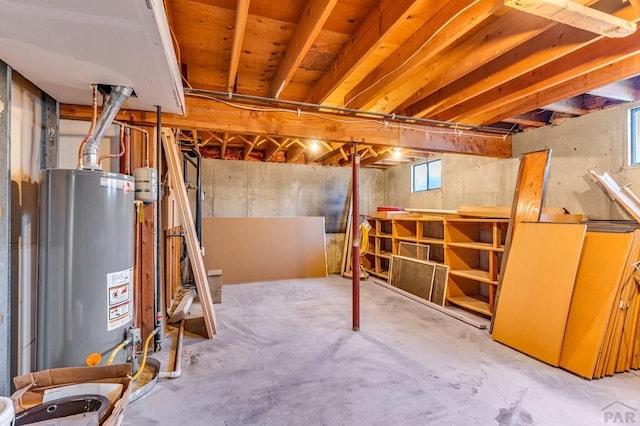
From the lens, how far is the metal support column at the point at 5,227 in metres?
1.57

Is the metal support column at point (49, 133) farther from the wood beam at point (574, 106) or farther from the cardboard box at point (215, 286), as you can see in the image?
the wood beam at point (574, 106)

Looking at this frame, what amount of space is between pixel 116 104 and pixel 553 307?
3.72 metres

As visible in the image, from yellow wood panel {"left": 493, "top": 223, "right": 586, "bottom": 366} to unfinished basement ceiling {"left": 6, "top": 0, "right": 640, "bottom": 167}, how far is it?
1.30 m

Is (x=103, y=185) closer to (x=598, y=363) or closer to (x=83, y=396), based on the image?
(x=83, y=396)

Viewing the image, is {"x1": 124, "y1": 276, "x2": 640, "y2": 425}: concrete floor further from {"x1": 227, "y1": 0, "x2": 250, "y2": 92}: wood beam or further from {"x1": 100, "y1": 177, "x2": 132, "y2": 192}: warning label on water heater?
{"x1": 227, "y1": 0, "x2": 250, "y2": 92}: wood beam

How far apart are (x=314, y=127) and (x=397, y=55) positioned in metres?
1.18

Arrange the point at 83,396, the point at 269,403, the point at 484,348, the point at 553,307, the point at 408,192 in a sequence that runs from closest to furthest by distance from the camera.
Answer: the point at 83,396 → the point at 269,403 → the point at 553,307 → the point at 484,348 → the point at 408,192

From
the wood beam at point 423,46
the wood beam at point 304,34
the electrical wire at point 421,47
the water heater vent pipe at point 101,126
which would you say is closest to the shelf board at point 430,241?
the wood beam at point 423,46

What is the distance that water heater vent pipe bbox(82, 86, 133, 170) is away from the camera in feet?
5.85

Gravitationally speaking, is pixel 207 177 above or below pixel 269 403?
above

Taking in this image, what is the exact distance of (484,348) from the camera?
9.00ft

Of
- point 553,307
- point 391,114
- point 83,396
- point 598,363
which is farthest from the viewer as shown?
point 391,114

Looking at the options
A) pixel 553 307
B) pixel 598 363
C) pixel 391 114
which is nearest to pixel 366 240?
pixel 391 114

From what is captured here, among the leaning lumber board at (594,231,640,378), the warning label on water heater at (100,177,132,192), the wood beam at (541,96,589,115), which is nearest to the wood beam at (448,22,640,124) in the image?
the wood beam at (541,96,589,115)
